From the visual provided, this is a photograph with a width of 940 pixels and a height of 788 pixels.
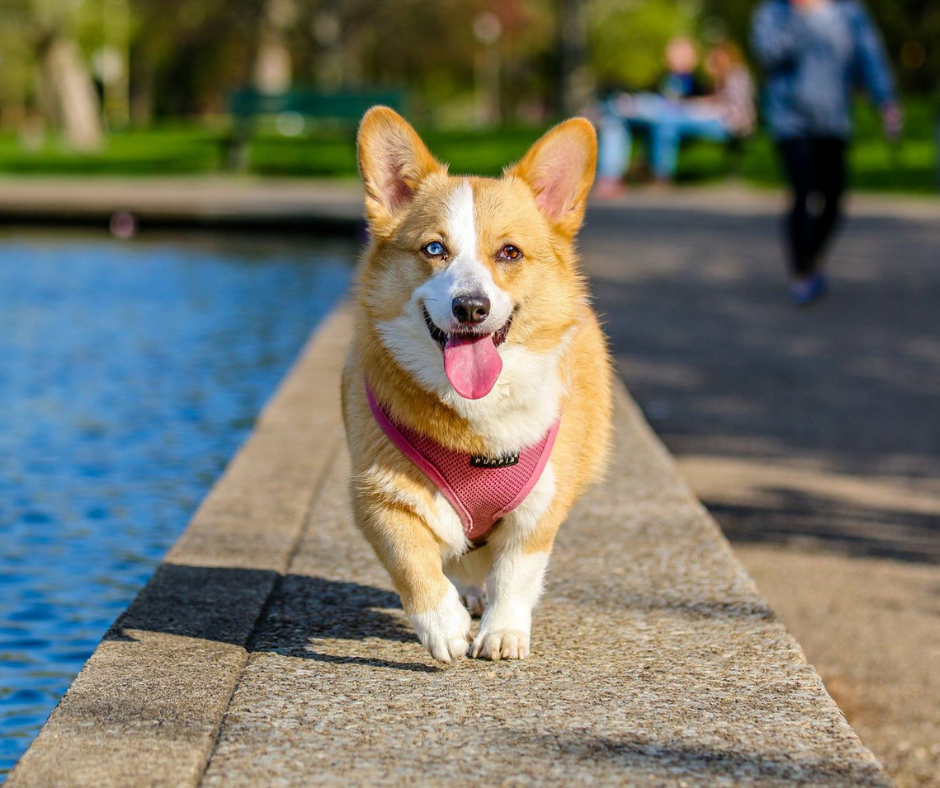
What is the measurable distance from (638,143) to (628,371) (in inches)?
695

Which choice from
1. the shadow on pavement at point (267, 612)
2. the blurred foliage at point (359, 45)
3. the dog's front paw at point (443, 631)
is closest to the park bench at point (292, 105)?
the blurred foliage at point (359, 45)

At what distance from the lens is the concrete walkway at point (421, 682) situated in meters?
3.02

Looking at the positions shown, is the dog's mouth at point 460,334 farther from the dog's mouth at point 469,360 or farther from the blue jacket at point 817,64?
the blue jacket at point 817,64

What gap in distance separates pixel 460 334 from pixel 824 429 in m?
4.55

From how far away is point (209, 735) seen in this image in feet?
10.4

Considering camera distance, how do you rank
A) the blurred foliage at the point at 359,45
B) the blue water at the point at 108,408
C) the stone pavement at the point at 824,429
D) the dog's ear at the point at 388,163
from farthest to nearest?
the blurred foliage at the point at 359,45, the blue water at the point at 108,408, the stone pavement at the point at 824,429, the dog's ear at the point at 388,163

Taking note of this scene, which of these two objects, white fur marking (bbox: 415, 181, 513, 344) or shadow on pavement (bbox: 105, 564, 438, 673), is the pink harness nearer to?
white fur marking (bbox: 415, 181, 513, 344)

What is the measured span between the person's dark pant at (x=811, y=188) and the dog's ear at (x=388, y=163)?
7568 millimetres

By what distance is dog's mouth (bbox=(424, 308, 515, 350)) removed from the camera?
362 cm

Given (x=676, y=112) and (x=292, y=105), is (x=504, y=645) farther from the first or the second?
(x=292, y=105)

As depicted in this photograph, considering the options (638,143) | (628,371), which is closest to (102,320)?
(628,371)

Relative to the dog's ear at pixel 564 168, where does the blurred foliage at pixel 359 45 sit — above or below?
below

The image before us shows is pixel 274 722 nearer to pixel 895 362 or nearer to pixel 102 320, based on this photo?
pixel 895 362

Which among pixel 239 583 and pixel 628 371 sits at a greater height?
pixel 239 583
